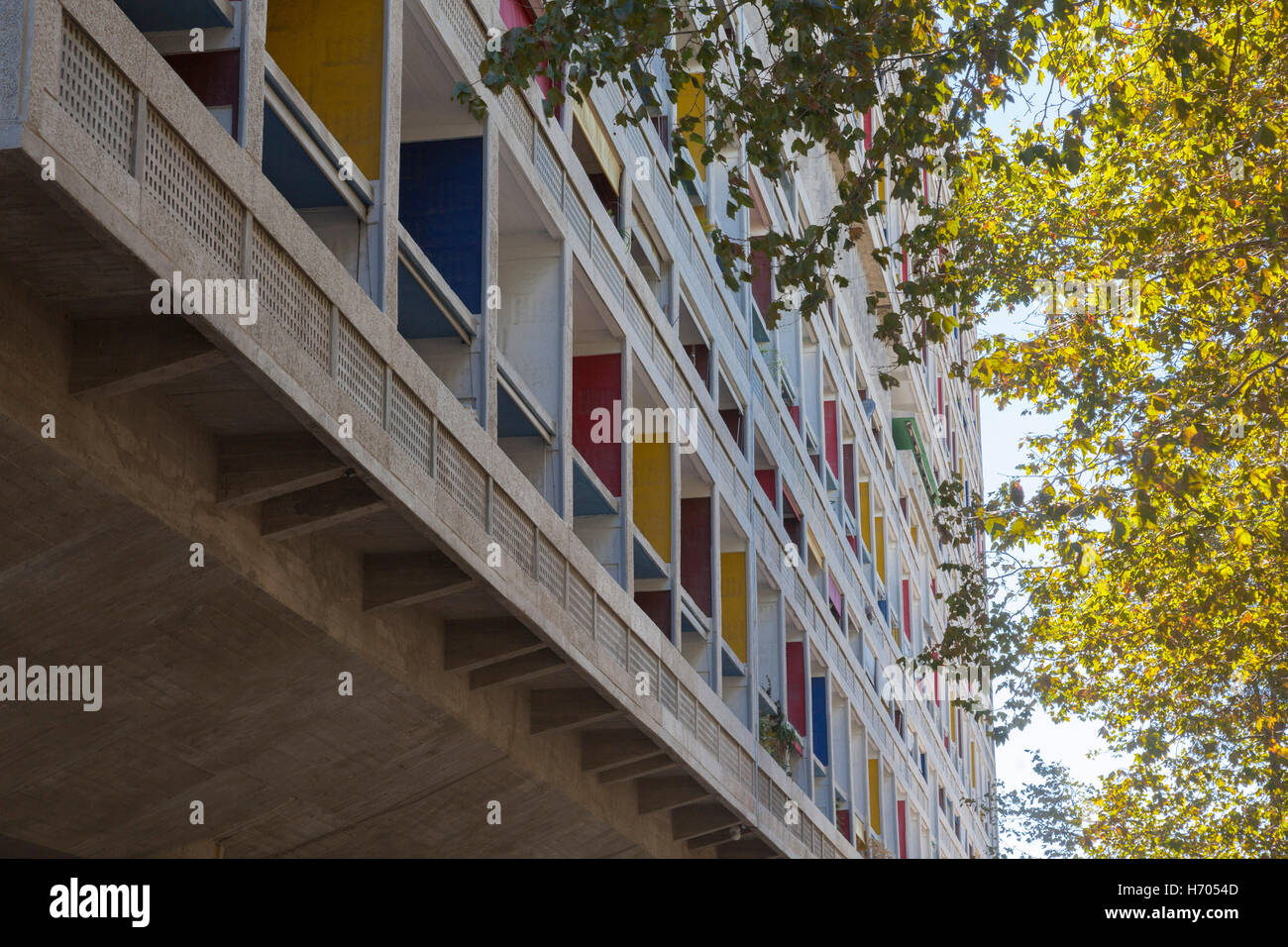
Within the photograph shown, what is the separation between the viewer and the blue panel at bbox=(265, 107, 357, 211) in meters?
10.1

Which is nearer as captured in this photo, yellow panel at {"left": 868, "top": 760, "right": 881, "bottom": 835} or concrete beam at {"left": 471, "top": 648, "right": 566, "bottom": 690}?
concrete beam at {"left": 471, "top": 648, "right": 566, "bottom": 690}

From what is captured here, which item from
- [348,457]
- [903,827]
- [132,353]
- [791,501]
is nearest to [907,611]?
[903,827]

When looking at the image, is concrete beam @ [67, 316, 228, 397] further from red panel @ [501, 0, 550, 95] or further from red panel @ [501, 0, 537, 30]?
red panel @ [501, 0, 550, 95]

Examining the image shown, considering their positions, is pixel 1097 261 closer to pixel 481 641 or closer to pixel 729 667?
pixel 729 667

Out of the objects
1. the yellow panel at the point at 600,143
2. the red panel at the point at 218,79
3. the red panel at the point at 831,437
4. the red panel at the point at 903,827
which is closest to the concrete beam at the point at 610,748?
the yellow panel at the point at 600,143

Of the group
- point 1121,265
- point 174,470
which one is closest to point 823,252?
point 174,470

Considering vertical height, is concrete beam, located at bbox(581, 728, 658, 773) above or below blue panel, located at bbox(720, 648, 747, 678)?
below

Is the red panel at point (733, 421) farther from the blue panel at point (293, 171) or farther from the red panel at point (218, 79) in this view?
the red panel at point (218, 79)

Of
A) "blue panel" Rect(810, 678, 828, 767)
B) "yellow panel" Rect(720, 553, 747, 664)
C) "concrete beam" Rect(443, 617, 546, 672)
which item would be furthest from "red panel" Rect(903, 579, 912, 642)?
"concrete beam" Rect(443, 617, 546, 672)

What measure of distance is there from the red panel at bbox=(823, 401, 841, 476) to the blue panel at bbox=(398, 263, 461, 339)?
Answer: 1754 centimetres

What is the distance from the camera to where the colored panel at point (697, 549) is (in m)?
19.1

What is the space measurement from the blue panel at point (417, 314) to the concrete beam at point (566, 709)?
9.77ft

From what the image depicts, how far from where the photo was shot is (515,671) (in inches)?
473
